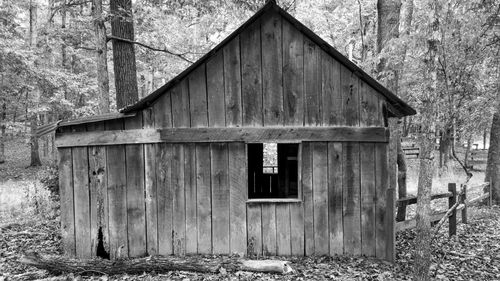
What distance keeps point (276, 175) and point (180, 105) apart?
5.55 m

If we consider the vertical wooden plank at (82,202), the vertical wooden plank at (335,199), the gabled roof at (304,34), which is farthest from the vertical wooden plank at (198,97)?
the vertical wooden plank at (335,199)

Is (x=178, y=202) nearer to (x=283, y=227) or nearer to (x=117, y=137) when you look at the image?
(x=117, y=137)

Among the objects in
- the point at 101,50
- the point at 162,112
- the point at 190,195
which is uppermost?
the point at 101,50

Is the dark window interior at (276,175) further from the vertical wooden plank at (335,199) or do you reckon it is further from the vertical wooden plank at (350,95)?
the vertical wooden plank at (350,95)

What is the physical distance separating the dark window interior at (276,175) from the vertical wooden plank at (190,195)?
13.1 ft

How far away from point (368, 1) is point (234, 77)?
1316 cm

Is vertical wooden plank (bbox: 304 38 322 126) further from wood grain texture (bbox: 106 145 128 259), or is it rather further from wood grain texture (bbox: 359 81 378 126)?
wood grain texture (bbox: 106 145 128 259)

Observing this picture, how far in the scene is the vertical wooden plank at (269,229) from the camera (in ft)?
24.0

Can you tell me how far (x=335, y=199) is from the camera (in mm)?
7301

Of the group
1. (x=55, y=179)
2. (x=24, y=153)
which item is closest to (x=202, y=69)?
(x=55, y=179)

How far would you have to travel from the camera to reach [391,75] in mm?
10141

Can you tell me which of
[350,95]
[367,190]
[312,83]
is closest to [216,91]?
[312,83]

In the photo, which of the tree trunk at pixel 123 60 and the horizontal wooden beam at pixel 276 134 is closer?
the horizontal wooden beam at pixel 276 134

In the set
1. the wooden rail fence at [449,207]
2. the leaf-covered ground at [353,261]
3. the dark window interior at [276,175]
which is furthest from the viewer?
the dark window interior at [276,175]
